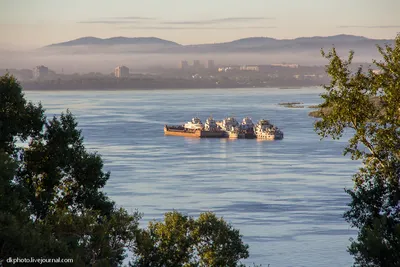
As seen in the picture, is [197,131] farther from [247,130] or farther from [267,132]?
[267,132]

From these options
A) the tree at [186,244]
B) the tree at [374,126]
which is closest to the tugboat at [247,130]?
the tree at [186,244]

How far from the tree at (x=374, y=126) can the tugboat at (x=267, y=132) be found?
181 ft

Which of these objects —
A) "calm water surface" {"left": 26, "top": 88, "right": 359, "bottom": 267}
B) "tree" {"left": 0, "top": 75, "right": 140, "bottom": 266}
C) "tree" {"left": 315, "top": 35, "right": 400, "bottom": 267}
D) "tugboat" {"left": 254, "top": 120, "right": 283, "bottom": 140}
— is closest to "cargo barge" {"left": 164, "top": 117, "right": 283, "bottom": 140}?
"tugboat" {"left": 254, "top": 120, "right": 283, "bottom": 140}

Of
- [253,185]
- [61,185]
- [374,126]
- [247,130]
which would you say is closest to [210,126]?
[247,130]

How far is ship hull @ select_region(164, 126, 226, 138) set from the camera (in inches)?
2811

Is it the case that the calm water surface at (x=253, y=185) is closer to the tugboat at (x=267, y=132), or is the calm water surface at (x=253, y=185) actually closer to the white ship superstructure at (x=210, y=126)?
the tugboat at (x=267, y=132)

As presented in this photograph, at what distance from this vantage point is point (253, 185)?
37.4 m

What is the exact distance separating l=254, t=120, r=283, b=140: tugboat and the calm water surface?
985 millimetres

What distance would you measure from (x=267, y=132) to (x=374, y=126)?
186ft

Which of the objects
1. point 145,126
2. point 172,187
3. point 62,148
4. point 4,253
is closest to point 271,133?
point 145,126

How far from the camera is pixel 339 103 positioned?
38.4 feet

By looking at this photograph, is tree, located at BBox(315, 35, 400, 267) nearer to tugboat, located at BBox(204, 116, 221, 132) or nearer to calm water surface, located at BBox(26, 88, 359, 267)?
calm water surface, located at BBox(26, 88, 359, 267)

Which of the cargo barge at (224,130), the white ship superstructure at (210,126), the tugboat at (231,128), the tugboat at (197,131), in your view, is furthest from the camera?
the white ship superstructure at (210,126)

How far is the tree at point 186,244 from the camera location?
12.6 m
